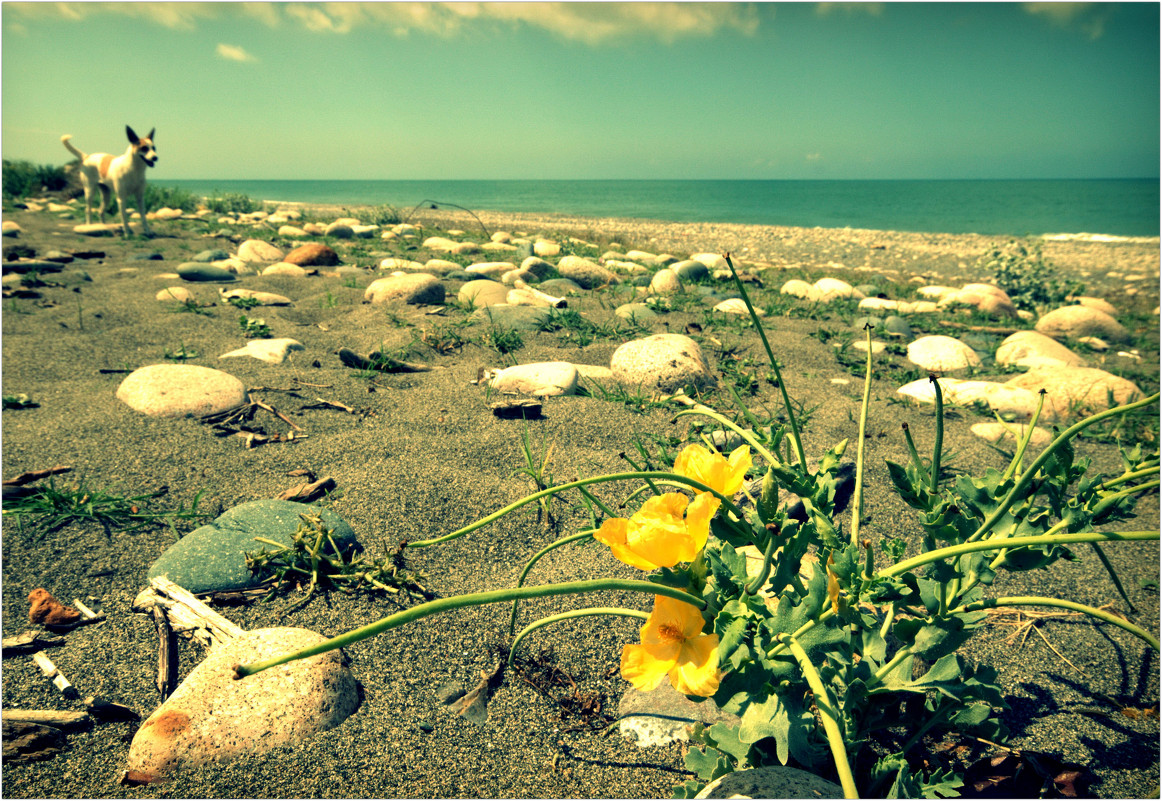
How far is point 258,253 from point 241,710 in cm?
672

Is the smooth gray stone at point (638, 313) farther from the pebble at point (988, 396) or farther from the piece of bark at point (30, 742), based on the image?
the piece of bark at point (30, 742)

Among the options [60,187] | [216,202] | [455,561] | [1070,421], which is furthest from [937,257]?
[60,187]

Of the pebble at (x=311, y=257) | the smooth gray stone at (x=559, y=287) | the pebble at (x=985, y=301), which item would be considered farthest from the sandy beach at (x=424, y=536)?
the pebble at (x=311, y=257)

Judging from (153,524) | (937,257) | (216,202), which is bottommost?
(153,524)

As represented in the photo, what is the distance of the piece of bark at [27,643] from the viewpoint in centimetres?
141

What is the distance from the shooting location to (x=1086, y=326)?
502 centimetres

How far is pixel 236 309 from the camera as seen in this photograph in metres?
4.39

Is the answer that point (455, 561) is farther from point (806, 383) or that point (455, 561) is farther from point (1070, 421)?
point (1070, 421)

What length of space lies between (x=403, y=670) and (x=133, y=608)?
0.78m

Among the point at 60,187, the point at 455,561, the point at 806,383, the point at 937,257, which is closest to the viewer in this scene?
the point at 455,561

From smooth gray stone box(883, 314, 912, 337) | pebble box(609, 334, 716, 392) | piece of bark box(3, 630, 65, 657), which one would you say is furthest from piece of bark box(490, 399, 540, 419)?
smooth gray stone box(883, 314, 912, 337)

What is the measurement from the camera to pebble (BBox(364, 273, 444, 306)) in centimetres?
460

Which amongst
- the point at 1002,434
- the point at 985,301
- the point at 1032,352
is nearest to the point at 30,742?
the point at 1002,434

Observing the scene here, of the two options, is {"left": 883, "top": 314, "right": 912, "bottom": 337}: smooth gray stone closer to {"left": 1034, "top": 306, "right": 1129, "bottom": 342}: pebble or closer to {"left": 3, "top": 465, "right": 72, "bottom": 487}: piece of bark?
{"left": 1034, "top": 306, "right": 1129, "bottom": 342}: pebble
